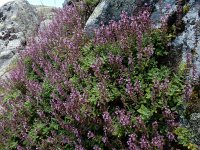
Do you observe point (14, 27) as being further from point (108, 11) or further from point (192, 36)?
point (192, 36)

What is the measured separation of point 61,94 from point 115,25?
153cm

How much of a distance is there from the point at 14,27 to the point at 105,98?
8106 millimetres

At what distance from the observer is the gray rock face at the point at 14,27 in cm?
1132

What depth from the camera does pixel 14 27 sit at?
40.3ft

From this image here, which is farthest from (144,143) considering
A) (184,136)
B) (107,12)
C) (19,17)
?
(19,17)

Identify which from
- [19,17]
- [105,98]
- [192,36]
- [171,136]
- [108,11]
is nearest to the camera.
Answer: [171,136]

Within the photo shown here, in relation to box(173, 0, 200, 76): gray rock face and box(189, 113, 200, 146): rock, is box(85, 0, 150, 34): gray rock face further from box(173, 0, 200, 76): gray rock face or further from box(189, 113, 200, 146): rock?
box(189, 113, 200, 146): rock

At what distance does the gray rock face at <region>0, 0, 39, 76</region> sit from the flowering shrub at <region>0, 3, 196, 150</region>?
13.4 feet

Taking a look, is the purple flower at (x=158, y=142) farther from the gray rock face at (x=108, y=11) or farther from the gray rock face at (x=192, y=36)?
the gray rock face at (x=108, y=11)

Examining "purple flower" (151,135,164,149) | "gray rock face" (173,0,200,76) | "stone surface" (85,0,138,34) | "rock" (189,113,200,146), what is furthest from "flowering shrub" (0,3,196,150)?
"stone surface" (85,0,138,34)

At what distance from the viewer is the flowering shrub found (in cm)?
479

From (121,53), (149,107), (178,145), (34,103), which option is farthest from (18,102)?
(178,145)

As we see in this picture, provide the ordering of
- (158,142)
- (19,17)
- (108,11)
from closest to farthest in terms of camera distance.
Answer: (158,142), (108,11), (19,17)

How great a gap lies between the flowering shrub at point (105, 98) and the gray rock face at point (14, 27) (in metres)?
4.08
